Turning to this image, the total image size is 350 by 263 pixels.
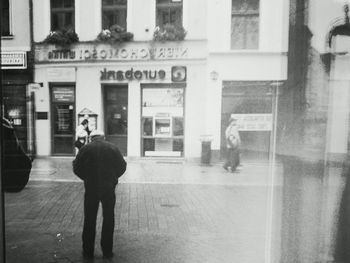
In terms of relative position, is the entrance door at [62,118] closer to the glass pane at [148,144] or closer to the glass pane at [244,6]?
the glass pane at [148,144]

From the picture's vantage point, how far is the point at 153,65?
5.08 ft

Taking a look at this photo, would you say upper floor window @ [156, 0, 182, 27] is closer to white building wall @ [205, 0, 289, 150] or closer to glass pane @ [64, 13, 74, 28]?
white building wall @ [205, 0, 289, 150]

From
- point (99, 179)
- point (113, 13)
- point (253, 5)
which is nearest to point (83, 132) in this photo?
point (99, 179)

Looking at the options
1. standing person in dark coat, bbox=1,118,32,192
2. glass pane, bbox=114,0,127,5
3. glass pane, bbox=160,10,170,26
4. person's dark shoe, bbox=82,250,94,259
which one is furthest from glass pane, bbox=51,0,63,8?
person's dark shoe, bbox=82,250,94,259

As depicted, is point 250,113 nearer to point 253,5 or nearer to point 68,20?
point 253,5

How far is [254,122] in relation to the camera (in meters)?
1.64

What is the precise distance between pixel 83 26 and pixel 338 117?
1.47m

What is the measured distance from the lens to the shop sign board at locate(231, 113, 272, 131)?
158cm

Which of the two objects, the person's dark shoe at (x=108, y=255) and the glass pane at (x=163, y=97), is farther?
the person's dark shoe at (x=108, y=255)

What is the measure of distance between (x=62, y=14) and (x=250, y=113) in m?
1.09

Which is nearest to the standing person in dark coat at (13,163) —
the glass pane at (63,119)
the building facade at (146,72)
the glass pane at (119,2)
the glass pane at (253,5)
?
the building facade at (146,72)

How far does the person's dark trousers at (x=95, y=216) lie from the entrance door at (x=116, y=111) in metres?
0.33

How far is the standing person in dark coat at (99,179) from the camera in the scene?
61.7 inches

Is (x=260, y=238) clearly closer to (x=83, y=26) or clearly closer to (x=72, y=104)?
(x=72, y=104)
